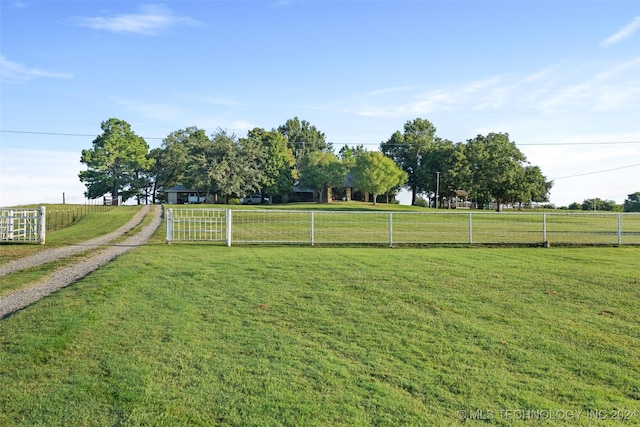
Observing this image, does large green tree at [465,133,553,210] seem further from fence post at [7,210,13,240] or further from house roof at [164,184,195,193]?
fence post at [7,210,13,240]

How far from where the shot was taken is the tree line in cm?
5706

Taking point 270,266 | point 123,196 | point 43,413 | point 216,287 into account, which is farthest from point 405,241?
point 123,196

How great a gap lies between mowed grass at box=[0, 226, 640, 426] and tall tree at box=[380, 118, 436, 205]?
64580 mm

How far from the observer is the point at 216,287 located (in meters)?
8.41

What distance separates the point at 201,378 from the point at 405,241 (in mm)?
13380

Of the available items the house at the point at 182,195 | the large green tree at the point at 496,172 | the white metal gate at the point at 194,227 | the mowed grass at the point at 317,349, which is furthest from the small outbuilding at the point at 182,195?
the mowed grass at the point at 317,349

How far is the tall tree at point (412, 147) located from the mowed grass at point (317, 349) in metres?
64.6

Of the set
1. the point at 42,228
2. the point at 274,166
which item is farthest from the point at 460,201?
the point at 42,228

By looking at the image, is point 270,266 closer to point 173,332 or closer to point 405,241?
point 173,332

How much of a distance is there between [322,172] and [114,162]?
85.0 feet

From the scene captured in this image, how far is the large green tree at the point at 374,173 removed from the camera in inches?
2346

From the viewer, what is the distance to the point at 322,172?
2502 inches

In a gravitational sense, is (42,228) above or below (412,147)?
below

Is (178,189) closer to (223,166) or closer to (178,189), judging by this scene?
(178,189)
